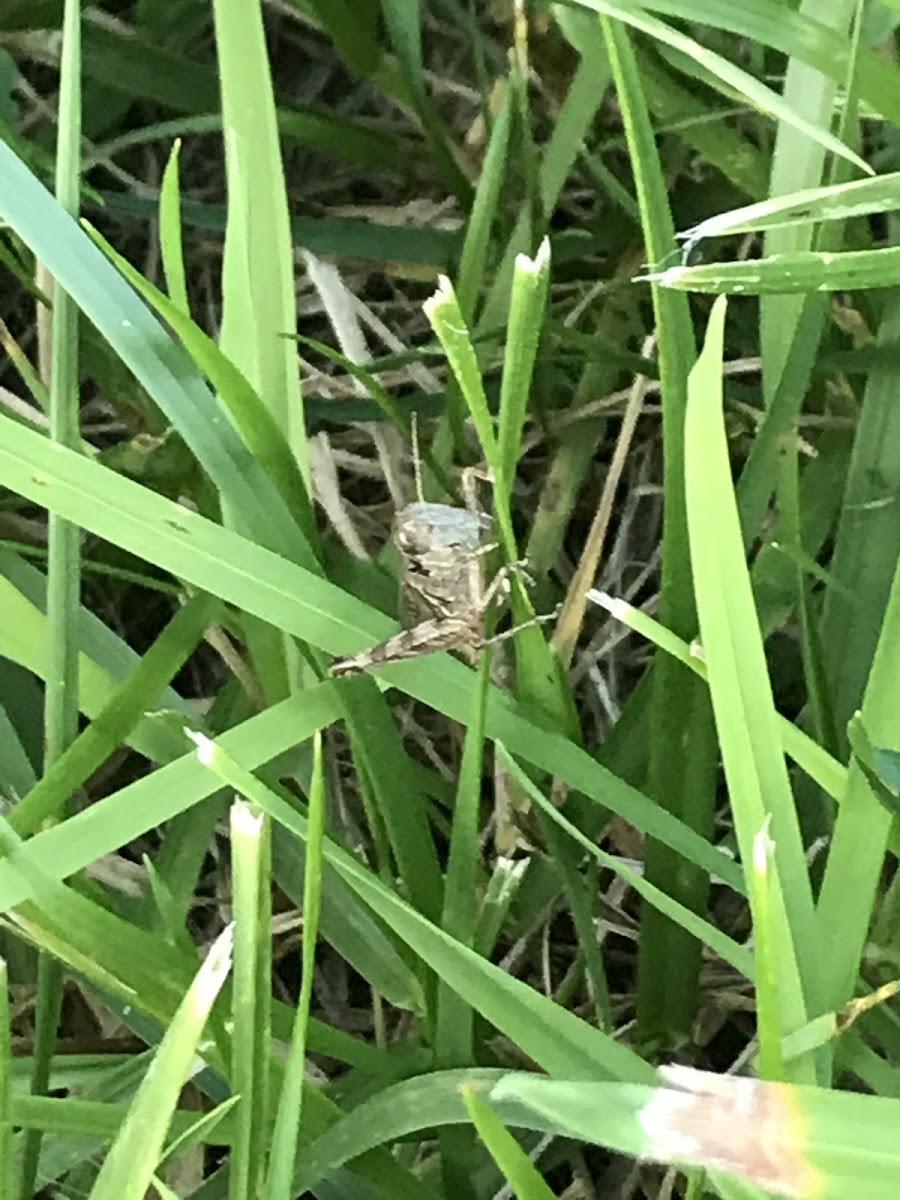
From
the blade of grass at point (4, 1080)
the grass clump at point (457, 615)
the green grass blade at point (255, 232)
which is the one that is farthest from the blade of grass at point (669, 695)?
the blade of grass at point (4, 1080)

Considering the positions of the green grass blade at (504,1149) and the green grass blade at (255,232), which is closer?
the green grass blade at (504,1149)

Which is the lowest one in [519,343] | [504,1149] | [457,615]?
[504,1149]

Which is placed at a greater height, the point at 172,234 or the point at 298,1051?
the point at 172,234

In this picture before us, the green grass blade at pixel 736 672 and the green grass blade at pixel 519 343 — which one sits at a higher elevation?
the green grass blade at pixel 519 343

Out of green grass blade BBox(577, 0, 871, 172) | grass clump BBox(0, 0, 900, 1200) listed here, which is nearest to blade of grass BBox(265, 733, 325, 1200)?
grass clump BBox(0, 0, 900, 1200)

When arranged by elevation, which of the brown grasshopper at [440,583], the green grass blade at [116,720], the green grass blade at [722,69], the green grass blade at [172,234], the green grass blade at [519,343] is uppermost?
the green grass blade at [722,69]

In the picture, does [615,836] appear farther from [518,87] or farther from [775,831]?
[518,87]

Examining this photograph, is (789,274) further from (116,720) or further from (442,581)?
(116,720)

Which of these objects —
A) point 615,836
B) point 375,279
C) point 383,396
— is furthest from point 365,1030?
point 375,279

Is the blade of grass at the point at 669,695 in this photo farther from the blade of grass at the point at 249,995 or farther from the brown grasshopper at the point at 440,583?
the blade of grass at the point at 249,995

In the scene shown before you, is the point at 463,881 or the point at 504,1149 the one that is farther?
the point at 463,881

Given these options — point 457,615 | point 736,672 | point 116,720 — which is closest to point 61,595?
point 116,720
